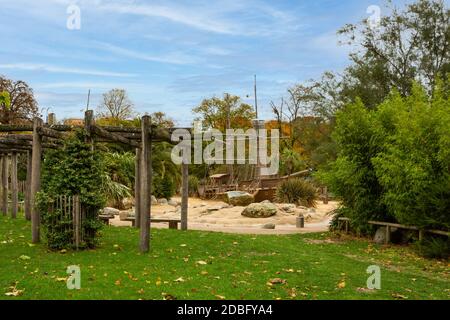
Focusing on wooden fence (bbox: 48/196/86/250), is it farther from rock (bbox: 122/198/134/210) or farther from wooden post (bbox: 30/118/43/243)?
rock (bbox: 122/198/134/210)

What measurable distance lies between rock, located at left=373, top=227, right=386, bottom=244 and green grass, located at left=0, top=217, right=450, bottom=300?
1158mm

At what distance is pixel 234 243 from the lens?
12.0 meters

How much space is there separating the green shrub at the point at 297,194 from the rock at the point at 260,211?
16.4 ft

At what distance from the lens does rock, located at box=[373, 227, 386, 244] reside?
14148 millimetres

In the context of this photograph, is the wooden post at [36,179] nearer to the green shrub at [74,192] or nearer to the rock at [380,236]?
the green shrub at [74,192]

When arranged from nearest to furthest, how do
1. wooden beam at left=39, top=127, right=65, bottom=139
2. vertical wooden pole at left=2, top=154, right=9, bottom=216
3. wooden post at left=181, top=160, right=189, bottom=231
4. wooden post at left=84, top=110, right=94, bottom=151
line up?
wooden post at left=84, top=110, right=94, bottom=151 → wooden beam at left=39, top=127, right=65, bottom=139 → wooden post at left=181, top=160, right=189, bottom=231 → vertical wooden pole at left=2, top=154, right=9, bottom=216

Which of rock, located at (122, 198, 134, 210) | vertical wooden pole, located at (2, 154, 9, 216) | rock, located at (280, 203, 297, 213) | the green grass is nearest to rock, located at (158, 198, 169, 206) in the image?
rock, located at (122, 198, 134, 210)

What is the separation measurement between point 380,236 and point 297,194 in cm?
1232

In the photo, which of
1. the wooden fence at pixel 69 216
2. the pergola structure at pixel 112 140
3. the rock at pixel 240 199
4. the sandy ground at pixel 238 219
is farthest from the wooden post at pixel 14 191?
the rock at pixel 240 199

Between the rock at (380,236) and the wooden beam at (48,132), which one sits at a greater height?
the wooden beam at (48,132)

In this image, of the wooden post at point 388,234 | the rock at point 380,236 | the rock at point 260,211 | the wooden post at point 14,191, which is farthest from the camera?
the rock at point 260,211

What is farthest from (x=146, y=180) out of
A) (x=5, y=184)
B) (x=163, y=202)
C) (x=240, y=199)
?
(x=163, y=202)

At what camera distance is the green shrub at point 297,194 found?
26.4m

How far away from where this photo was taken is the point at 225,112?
171ft
